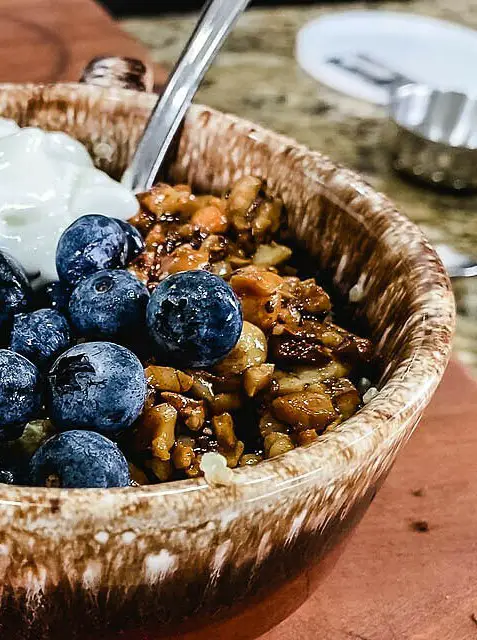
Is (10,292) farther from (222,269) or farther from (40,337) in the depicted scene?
(222,269)

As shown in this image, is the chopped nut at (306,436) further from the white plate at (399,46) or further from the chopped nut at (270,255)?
the white plate at (399,46)

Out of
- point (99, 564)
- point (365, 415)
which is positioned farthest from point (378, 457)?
point (99, 564)

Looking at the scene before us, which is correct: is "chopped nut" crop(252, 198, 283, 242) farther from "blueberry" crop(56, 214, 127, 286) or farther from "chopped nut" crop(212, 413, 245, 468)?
"chopped nut" crop(212, 413, 245, 468)

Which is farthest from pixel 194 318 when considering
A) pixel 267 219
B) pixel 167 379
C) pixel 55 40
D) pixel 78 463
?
pixel 55 40

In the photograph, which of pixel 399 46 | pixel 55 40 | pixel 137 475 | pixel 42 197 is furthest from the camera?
pixel 399 46

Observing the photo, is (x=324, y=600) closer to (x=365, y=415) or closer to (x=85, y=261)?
(x=365, y=415)

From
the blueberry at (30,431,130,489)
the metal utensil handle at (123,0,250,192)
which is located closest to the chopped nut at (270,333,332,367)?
the blueberry at (30,431,130,489)

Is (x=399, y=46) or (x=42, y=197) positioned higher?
(x=42, y=197)
